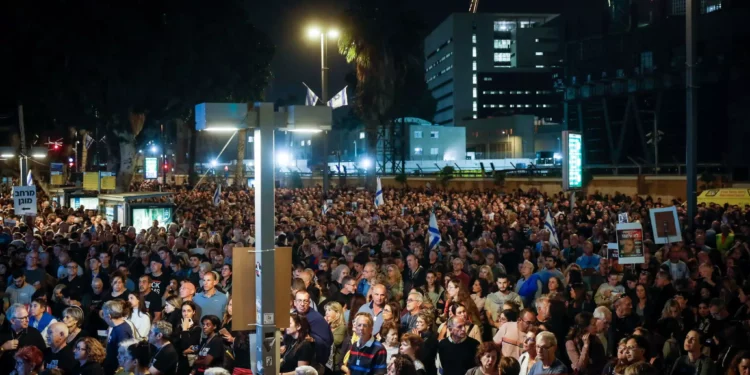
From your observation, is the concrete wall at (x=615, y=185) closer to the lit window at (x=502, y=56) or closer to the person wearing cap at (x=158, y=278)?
the person wearing cap at (x=158, y=278)

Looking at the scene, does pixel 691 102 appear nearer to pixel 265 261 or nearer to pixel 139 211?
pixel 265 261

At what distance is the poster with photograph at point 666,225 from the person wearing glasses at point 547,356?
271 inches

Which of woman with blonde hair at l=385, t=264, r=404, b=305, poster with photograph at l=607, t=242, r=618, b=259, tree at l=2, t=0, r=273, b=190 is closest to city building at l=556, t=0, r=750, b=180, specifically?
tree at l=2, t=0, r=273, b=190

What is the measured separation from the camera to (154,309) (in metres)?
9.66

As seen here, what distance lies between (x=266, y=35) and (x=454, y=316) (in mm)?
41486

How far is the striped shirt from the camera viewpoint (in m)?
6.67

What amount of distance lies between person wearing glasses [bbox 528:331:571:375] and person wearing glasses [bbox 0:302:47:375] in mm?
4394

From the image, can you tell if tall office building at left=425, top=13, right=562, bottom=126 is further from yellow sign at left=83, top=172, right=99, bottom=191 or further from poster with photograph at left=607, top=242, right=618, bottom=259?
poster with photograph at left=607, top=242, right=618, bottom=259

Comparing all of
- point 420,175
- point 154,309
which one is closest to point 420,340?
point 154,309

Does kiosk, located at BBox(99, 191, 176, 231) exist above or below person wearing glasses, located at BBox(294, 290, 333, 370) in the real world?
above

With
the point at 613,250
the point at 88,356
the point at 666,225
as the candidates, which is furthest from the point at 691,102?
the point at 88,356

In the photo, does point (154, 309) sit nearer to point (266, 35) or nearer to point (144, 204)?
point (144, 204)

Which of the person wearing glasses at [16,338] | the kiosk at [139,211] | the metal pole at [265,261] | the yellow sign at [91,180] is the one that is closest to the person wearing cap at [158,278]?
the person wearing glasses at [16,338]

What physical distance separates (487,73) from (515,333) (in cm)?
12262
